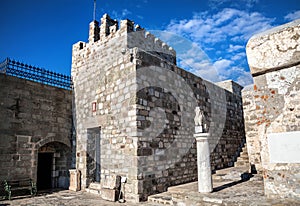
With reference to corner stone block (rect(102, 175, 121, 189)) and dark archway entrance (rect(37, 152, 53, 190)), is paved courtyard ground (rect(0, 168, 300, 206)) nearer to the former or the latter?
corner stone block (rect(102, 175, 121, 189))

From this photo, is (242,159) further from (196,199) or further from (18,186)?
(18,186)

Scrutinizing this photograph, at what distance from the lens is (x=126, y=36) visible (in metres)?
8.02

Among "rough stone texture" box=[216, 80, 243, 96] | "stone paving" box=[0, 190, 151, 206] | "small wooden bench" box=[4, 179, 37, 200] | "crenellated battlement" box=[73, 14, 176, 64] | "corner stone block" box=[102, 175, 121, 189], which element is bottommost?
"stone paving" box=[0, 190, 151, 206]

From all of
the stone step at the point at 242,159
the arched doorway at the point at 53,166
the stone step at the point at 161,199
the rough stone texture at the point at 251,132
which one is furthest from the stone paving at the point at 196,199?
the stone step at the point at 242,159

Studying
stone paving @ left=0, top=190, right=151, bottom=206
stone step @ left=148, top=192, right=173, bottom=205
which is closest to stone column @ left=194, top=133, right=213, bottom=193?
stone step @ left=148, top=192, right=173, bottom=205

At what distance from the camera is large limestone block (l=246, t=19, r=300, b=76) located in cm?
274

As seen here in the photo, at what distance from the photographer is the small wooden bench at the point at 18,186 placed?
20.8 ft

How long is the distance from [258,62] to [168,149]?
12.2 ft

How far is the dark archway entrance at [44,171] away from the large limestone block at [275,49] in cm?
776

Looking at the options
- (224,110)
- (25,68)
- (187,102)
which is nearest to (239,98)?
(224,110)

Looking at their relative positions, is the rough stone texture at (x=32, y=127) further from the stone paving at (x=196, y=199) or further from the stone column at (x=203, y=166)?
the stone column at (x=203, y=166)

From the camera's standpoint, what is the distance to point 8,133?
670 cm

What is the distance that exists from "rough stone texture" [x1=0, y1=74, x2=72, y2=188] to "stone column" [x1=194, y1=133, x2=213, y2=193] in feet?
17.3

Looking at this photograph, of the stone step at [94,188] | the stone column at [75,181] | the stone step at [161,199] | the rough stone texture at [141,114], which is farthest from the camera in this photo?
the stone column at [75,181]
